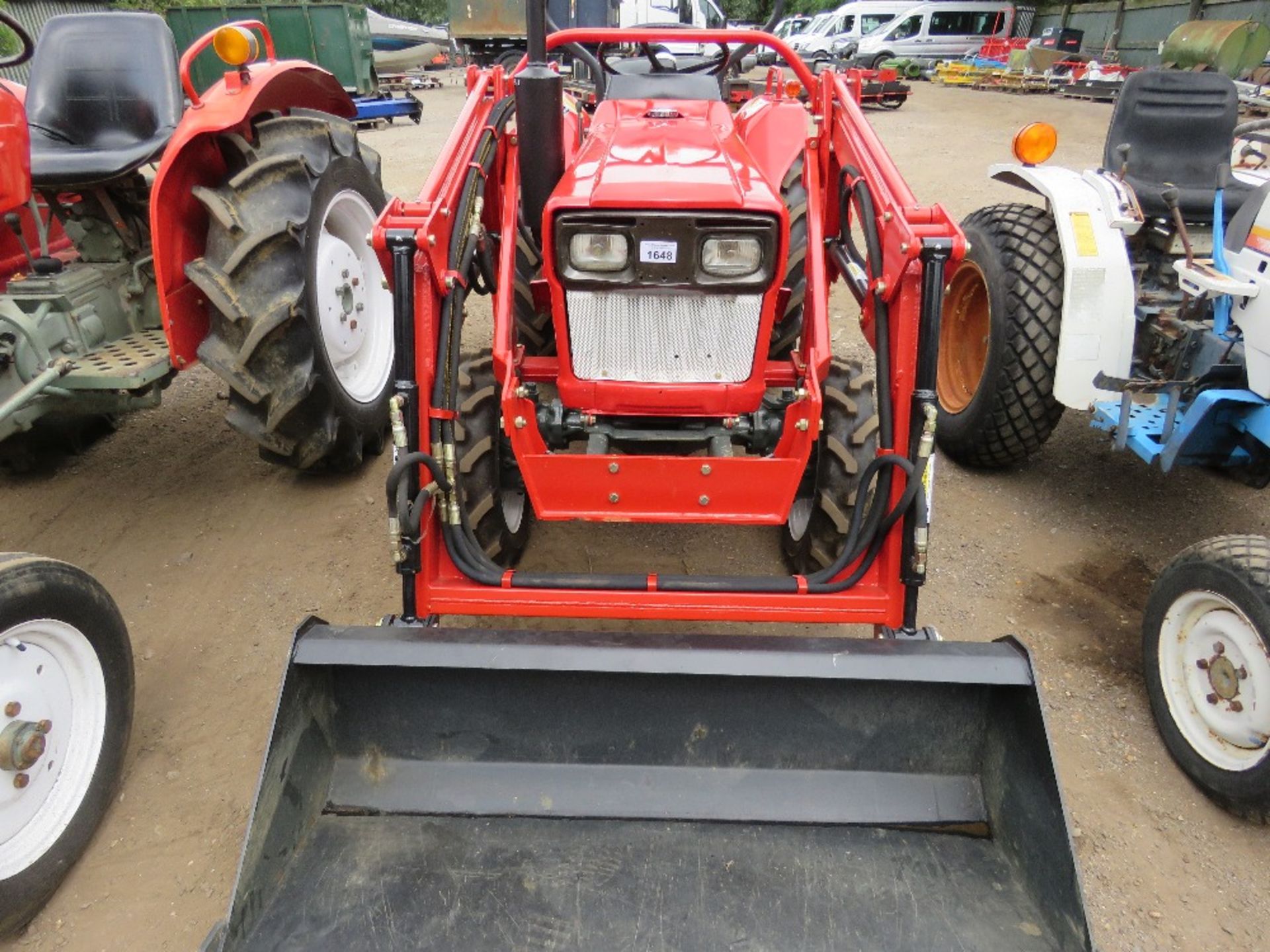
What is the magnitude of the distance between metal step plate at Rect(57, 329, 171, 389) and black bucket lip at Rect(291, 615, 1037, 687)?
3.99ft

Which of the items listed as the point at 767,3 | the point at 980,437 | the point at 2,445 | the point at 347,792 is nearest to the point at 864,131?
the point at 980,437

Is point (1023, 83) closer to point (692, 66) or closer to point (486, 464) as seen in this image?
point (692, 66)

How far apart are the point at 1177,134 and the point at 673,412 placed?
2.48 metres

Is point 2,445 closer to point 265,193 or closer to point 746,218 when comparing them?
point 265,193

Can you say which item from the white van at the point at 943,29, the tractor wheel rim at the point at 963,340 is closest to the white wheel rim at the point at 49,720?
the tractor wheel rim at the point at 963,340

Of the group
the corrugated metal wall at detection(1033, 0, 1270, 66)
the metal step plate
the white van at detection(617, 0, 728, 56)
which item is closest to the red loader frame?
the metal step plate

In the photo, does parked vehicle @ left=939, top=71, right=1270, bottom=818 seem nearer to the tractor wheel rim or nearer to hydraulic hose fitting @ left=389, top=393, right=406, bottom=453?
the tractor wheel rim

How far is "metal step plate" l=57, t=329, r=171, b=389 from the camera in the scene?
8.48 feet

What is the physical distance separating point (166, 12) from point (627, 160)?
1681cm

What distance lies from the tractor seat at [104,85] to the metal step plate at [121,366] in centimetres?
76

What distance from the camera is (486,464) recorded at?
8.06ft

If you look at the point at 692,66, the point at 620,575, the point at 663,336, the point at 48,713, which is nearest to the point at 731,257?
the point at 663,336

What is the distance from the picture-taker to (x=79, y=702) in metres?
1.98

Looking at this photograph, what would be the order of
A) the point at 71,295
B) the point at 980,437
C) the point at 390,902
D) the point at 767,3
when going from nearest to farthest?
the point at 390,902, the point at 71,295, the point at 980,437, the point at 767,3
